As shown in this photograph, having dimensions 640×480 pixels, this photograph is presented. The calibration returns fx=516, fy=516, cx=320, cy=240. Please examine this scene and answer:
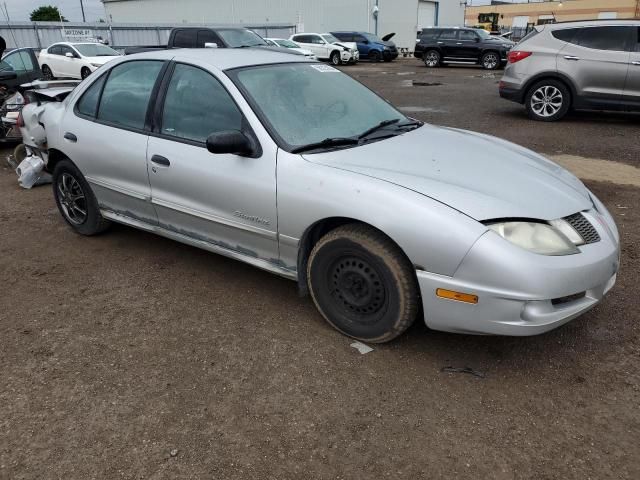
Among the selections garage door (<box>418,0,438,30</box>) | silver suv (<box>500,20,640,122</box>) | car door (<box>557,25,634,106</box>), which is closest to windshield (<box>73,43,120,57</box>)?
silver suv (<box>500,20,640,122</box>)

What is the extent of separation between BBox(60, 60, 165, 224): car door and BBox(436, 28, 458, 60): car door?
67.3ft

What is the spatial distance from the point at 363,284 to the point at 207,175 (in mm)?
1250

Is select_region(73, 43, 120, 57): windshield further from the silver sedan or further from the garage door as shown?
the garage door

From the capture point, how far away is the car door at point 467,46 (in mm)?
21641

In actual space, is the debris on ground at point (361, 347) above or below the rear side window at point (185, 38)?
below

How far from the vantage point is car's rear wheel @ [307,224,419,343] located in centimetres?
272

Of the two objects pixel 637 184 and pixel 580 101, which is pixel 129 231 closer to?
pixel 637 184

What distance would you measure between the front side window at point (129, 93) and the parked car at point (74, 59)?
1342cm

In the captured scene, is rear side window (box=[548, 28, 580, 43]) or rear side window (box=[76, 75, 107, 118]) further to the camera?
rear side window (box=[548, 28, 580, 43])

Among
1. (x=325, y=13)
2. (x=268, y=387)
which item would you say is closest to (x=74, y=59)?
(x=268, y=387)

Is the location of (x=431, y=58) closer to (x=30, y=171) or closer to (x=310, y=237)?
(x=30, y=171)

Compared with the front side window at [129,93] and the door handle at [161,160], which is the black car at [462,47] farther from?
the door handle at [161,160]

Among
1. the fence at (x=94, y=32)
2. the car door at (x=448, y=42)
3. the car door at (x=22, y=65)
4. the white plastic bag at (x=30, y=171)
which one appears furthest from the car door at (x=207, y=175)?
the fence at (x=94, y=32)

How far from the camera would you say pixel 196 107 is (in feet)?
11.5
